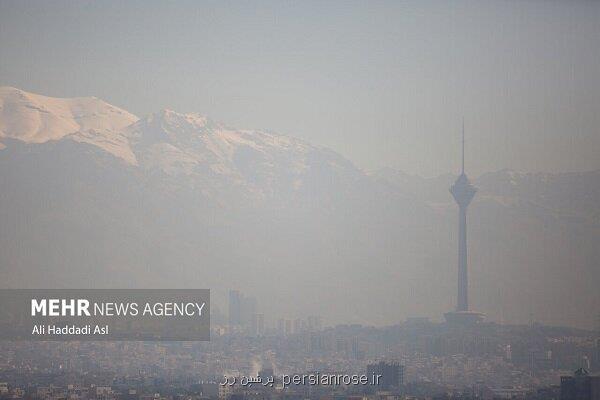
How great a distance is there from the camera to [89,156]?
11156mm

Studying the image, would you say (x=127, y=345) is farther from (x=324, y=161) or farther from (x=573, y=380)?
(x=573, y=380)

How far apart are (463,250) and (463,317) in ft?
1.89

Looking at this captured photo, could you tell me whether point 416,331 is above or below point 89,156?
below

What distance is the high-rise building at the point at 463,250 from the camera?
38.3 feet

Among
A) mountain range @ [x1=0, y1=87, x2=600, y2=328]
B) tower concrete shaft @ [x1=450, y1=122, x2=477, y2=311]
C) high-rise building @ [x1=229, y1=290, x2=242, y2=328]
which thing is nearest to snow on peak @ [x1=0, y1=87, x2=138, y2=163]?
mountain range @ [x1=0, y1=87, x2=600, y2=328]

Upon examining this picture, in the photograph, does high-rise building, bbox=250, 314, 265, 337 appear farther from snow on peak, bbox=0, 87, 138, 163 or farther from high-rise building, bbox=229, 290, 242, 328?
snow on peak, bbox=0, 87, 138, 163

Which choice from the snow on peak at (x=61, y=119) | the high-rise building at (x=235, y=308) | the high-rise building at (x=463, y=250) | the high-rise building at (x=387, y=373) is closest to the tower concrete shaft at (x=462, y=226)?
the high-rise building at (x=463, y=250)

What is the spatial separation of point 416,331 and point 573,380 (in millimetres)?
1450

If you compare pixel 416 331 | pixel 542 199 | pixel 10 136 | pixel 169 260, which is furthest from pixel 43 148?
pixel 542 199

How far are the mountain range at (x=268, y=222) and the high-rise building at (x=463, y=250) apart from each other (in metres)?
0.06

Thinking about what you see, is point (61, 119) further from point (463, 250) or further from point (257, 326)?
point (463, 250)

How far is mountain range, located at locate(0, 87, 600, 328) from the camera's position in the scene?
10.9 m

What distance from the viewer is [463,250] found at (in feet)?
39.1

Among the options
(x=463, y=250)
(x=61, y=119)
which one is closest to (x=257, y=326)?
(x=463, y=250)
